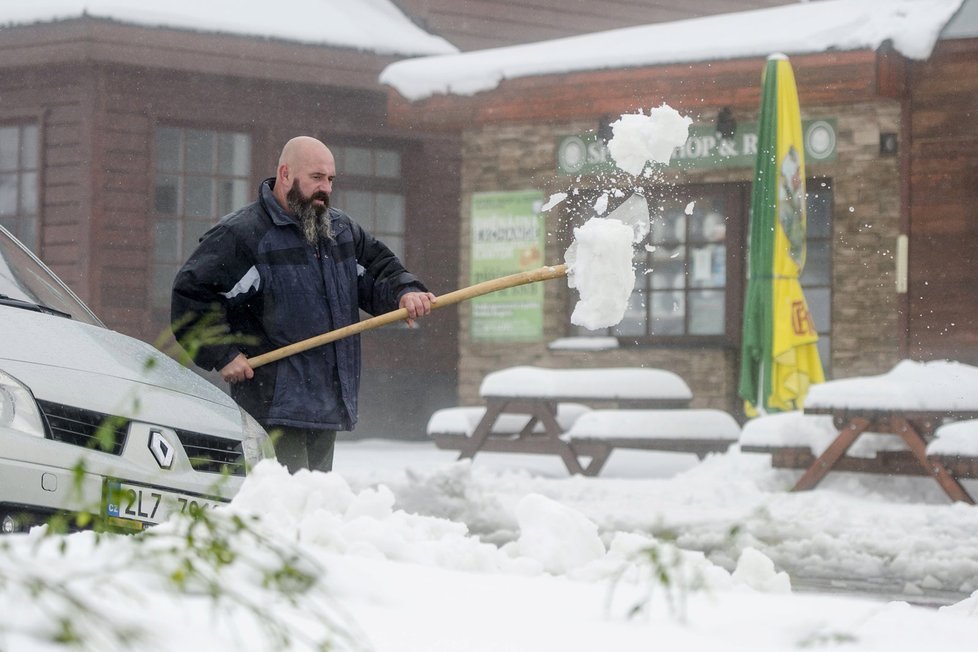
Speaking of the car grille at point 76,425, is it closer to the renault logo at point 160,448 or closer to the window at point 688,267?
the renault logo at point 160,448

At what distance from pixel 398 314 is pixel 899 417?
225 inches

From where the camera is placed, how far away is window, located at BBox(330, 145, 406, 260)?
56.9 ft

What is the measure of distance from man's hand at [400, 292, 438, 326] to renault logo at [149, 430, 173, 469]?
1051 millimetres

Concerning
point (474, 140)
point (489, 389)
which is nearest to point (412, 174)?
point (474, 140)

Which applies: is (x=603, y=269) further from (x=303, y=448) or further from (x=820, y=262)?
(x=820, y=262)

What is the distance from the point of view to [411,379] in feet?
58.1

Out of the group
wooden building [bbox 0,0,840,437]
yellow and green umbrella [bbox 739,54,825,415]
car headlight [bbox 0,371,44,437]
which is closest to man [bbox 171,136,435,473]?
car headlight [bbox 0,371,44,437]

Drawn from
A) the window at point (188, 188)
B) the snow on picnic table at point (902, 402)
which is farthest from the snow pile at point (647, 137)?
the window at point (188, 188)

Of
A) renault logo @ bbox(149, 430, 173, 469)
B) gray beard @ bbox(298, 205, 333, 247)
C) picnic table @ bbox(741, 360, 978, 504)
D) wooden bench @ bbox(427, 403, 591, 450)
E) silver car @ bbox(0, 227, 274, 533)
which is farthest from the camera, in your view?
wooden bench @ bbox(427, 403, 591, 450)

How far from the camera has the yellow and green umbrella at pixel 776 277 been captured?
1128 cm

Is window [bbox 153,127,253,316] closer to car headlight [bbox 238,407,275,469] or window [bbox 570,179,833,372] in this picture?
window [bbox 570,179,833,372]

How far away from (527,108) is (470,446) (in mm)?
3985

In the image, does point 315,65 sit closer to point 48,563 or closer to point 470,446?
point 470,446

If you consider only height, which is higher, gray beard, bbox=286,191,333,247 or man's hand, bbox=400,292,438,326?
gray beard, bbox=286,191,333,247
